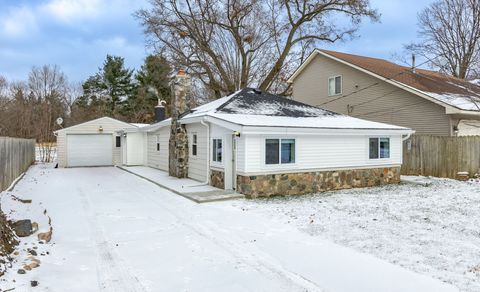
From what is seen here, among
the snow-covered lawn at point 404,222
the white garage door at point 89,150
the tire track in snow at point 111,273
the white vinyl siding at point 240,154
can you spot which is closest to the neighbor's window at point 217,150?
the white vinyl siding at point 240,154

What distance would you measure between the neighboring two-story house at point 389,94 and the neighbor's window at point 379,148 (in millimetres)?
3452

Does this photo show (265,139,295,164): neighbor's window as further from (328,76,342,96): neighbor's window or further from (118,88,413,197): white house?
(328,76,342,96): neighbor's window

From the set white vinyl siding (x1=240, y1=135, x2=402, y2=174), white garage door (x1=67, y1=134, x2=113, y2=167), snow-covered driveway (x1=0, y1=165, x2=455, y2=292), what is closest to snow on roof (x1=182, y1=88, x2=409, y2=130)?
white vinyl siding (x1=240, y1=135, x2=402, y2=174)

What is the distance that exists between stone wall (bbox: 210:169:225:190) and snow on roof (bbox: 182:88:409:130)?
1823 mm

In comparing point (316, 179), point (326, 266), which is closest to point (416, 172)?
point (316, 179)

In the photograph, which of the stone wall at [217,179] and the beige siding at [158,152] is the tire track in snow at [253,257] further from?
the beige siding at [158,152]

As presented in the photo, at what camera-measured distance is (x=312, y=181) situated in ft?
37.1

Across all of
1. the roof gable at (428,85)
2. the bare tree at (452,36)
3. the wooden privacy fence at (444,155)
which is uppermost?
the bare tree at (452,36)

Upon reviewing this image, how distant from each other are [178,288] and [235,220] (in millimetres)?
3365

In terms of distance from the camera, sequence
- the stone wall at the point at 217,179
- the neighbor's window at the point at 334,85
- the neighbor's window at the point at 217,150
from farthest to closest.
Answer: the neighbor's window at the point at 334,85
the neighbor's window at the point at 217,150
the stone wall at the point at 217,179

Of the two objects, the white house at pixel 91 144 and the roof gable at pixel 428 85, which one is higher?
the roof gable at pixel 428 85

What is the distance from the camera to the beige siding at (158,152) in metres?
17.1

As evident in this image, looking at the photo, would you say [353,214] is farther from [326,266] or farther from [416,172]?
[416,172]

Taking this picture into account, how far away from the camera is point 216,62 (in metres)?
25.1
